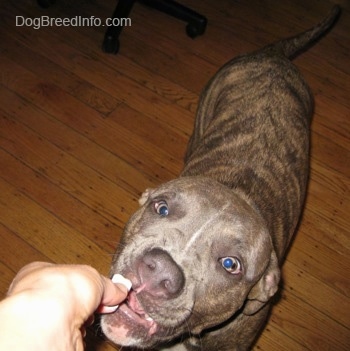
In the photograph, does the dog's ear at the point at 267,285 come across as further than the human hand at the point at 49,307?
Yes

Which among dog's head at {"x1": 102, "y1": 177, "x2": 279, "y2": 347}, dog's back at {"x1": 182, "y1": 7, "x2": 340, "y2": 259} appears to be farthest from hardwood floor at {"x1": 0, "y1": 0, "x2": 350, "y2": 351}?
dog's head at {"x1": 102, "y1": 177, "x2": 279, "y2": 347}

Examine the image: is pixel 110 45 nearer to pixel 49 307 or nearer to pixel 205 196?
pixel 205 196

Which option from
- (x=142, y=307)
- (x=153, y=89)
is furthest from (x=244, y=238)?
(x=153, y=89)

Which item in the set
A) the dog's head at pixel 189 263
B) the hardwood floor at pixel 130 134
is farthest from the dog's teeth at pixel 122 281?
the hardwood floor at pixel 130 134

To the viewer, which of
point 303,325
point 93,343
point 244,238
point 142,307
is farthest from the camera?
point 303,325

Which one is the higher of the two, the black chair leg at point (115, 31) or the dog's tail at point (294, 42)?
the dog's tail at point (294, 42)

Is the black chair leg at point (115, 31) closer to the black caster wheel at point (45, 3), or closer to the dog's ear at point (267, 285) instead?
the black caster wheel at point (45, 3)

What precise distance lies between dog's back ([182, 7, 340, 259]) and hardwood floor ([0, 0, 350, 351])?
0.82 metres

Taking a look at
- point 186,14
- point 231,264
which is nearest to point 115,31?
point 186,14

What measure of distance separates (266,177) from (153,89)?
7.26 feet

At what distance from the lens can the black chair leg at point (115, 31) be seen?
469 cm

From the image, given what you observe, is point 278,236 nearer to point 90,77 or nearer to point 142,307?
point 142,307

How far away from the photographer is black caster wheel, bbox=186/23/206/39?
5.10 m

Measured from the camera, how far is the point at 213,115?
11.3 ft
